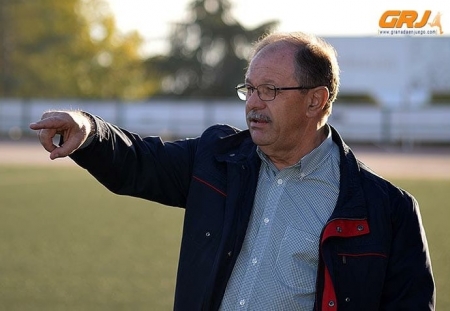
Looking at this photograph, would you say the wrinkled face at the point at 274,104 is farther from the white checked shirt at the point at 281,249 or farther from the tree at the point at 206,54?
the tree at the point at 206,54

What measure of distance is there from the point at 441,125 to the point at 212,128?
3920cm

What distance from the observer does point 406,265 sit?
366cm

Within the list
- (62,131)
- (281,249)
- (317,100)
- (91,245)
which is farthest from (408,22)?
(91,245)

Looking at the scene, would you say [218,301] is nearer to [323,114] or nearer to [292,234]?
[292,234]

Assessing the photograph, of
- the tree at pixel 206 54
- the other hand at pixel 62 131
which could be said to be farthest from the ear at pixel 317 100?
the tree at pixel 206 54

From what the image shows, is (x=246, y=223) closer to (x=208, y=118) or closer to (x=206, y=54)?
(x=208, y=118)

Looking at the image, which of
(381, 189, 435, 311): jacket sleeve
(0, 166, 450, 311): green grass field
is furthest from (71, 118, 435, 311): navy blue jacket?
(0, 166, 450, 311): green grass field

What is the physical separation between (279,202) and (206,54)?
2073 inches

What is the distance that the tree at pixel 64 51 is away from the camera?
54.6 metres

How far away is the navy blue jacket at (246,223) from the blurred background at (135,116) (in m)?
0.84

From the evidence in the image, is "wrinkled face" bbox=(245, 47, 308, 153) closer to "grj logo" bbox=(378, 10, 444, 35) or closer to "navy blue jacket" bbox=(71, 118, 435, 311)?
"navy blue jacket" bbox=(71, 118, 435, 311)

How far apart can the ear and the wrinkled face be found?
0.21ft

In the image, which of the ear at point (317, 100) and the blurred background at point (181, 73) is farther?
the blurred background at point (181, 73)

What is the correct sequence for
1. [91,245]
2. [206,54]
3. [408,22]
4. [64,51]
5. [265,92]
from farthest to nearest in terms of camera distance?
[64,51] → [206,54] → [91,245] → [408,22] → [265,92]
